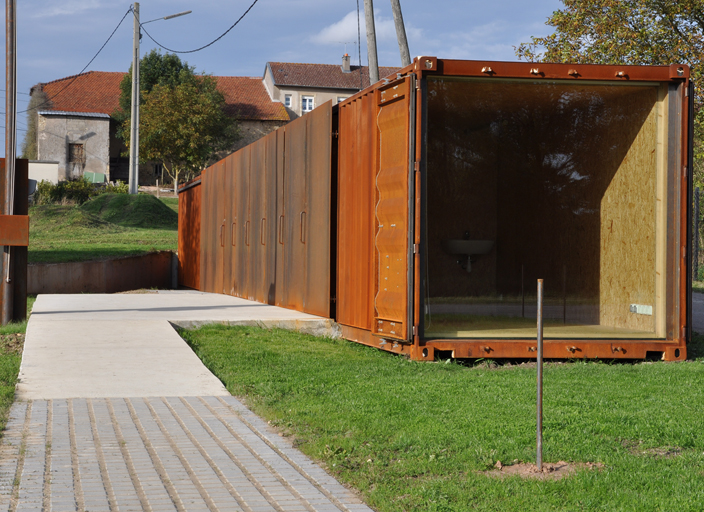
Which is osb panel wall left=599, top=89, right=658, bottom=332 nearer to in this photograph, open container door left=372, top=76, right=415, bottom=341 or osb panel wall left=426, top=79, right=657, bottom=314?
osb panel wall left=426, top=79, right=657, bottom=314

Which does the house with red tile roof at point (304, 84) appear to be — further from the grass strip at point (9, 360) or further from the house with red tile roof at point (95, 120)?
the grass strip at point (9, 360)

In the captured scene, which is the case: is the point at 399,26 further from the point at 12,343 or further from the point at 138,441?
the point at 138,441

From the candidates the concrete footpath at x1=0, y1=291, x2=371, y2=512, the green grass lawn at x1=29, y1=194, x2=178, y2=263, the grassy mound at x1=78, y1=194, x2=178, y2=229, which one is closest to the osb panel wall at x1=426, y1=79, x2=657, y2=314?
the concrete footpath at x1=0, y1=291, x2=371, y2=512

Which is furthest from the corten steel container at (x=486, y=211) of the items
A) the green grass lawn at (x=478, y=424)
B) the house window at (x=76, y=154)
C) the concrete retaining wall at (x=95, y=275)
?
the house window at (x=76, y=154)

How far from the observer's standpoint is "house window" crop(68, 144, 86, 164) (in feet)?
157

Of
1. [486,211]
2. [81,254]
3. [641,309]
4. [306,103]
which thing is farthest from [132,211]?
[306,103]

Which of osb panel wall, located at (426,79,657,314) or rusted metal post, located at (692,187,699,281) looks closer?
osb panel wall, located at (426,79,657,314)

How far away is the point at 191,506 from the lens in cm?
358

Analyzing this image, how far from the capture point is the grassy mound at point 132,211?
2838 centimetres

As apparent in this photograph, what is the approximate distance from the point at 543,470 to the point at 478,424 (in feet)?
3.01

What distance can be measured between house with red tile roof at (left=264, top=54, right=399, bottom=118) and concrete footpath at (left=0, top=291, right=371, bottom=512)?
50084 millimetres

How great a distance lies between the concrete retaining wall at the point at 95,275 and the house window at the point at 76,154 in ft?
95.3

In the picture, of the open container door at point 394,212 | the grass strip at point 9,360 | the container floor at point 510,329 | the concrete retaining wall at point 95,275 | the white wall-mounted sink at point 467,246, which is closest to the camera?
the grass strip at point 9,360

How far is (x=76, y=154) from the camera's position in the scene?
48250 millimetres
